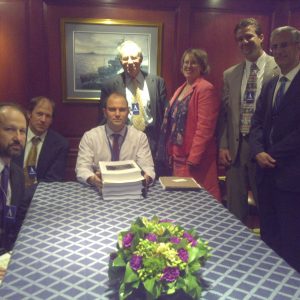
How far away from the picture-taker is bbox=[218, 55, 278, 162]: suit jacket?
10.5ft

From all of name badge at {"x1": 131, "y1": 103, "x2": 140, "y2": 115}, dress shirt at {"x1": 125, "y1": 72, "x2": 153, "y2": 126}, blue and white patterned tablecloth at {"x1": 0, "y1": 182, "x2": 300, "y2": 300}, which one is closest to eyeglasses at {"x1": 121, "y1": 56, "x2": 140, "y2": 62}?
dress shirt at {"x1": 125, "y1": 72, "x2": 153, "y2": 126}

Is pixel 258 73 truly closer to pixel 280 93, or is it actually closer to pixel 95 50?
pixel 280 93

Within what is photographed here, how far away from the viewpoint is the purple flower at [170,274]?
4.00 feet

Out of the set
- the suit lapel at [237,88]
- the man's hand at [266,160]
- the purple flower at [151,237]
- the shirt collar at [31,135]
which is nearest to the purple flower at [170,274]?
the purple flower at [151,237]

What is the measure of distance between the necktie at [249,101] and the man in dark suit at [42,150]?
144cm

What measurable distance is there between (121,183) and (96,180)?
9.4 inches

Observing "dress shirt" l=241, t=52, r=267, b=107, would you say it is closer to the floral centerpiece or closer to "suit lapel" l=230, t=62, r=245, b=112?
"suit lapel" l=230, t=62, r=245, b=112

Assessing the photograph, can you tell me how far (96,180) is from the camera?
255 cm

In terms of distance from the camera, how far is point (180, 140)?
341 centimetres

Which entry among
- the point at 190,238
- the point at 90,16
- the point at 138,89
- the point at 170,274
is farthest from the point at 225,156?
the point at 170,274

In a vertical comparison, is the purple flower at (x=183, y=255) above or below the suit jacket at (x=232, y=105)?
A: below

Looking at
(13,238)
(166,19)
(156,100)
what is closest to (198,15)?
(166,19)

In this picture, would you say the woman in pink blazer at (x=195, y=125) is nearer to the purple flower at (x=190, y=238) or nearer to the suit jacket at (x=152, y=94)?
the suit jacket at (x=152, y=94)

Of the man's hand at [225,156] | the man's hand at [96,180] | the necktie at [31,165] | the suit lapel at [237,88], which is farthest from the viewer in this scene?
the man's hand at [225,156]
